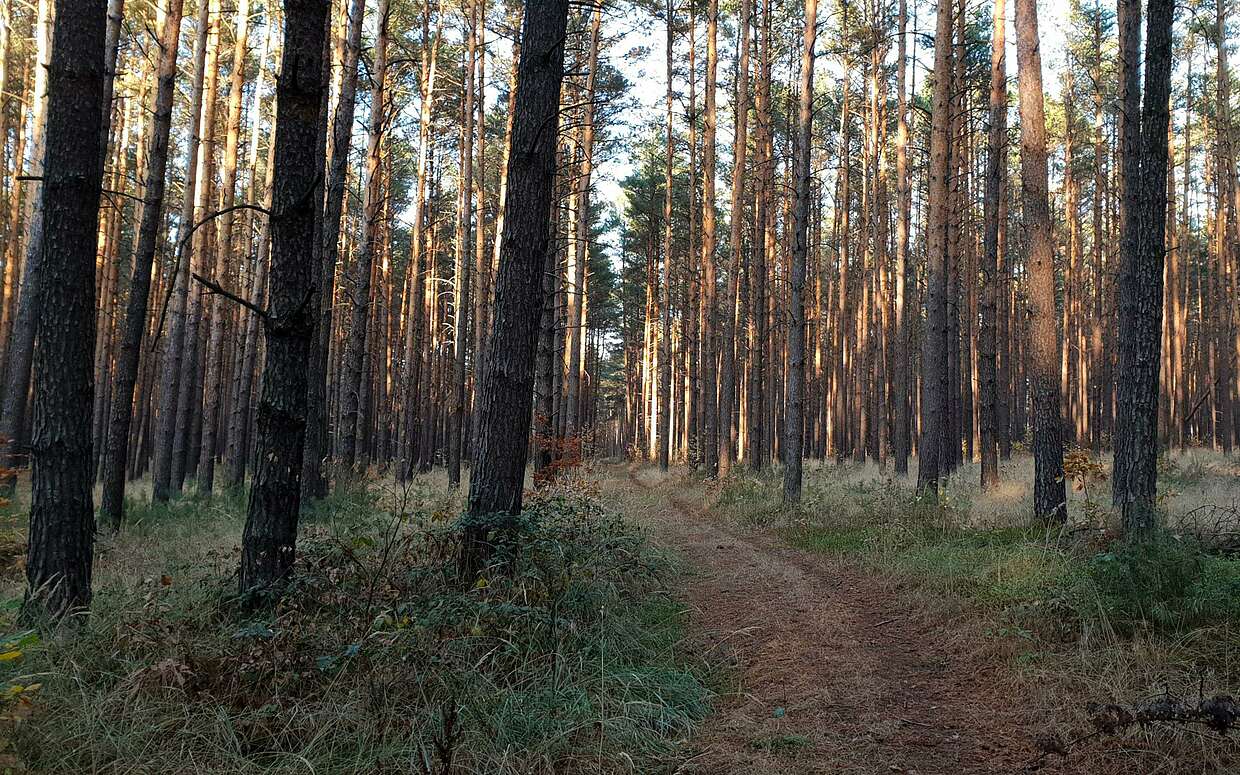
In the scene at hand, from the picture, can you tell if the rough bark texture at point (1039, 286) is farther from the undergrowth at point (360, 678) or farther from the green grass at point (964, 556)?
the undergrowth at point (360, 678)

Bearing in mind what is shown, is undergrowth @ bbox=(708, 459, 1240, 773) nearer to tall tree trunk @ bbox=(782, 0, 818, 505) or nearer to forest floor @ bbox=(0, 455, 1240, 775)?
forest floor @ bbox=(0, 455, 1240, 775)

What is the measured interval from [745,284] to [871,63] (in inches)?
360

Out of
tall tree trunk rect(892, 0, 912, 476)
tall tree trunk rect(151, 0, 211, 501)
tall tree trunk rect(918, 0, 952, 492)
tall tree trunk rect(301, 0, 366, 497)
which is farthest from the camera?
tall tree trunk rect(892, 0, 912, 476)

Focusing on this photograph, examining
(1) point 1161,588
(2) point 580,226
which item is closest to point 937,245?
(1) point 1161,588

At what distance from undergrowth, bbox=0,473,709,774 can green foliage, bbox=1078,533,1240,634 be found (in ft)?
9.05

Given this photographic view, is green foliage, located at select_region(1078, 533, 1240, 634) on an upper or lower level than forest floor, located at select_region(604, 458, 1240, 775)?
upper

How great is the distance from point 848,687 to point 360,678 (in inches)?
113

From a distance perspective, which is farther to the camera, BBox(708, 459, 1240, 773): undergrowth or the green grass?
the green grass

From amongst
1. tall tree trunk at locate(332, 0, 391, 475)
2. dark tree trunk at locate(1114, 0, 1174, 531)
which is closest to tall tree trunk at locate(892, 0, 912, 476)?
dark tree trunk at locate(1114, 0, 1174, 531)

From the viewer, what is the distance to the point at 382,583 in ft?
14.8

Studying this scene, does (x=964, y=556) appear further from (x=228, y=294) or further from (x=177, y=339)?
(x=177, y=339)

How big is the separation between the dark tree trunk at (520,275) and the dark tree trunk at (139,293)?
5198 mm

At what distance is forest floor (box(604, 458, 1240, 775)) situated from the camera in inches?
126

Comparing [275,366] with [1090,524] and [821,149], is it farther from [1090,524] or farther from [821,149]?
[821,149]
